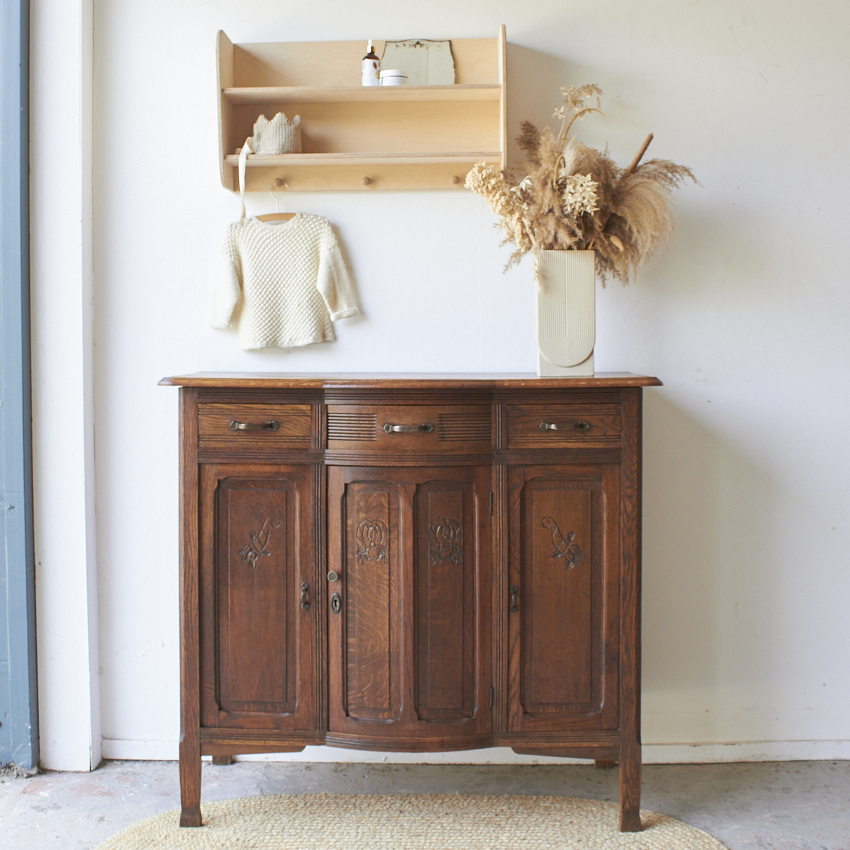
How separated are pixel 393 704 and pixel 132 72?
6.64 feet

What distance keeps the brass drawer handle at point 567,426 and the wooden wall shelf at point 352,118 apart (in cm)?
85

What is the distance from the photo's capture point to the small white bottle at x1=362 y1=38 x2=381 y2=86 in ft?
7.27

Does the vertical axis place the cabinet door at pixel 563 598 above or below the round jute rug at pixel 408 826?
above

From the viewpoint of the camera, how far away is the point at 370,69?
222 cm

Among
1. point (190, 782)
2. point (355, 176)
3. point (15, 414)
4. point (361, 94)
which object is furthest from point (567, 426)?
point (15, 414)

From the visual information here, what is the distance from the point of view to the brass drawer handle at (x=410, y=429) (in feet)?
6.28

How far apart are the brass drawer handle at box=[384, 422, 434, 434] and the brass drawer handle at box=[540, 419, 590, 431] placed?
0.95ft

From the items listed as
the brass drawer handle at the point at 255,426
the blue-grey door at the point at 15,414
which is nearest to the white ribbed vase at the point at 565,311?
the brass drawer handle at the point at 255,426

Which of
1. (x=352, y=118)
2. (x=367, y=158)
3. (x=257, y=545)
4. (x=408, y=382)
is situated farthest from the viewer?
(x=352, y=118)

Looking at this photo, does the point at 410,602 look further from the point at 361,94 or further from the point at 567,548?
the point at 361,94

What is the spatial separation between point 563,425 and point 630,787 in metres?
0.97

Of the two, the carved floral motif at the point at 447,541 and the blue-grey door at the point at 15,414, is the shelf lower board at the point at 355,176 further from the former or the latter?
the carved floral motif at the point at 447,541

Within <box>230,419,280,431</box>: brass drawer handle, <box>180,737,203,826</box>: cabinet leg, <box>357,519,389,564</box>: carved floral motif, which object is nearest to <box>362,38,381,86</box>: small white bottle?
<box>230,419,280,431</box>: brass drawer handle

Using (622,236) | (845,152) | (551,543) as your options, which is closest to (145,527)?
(551,543)
